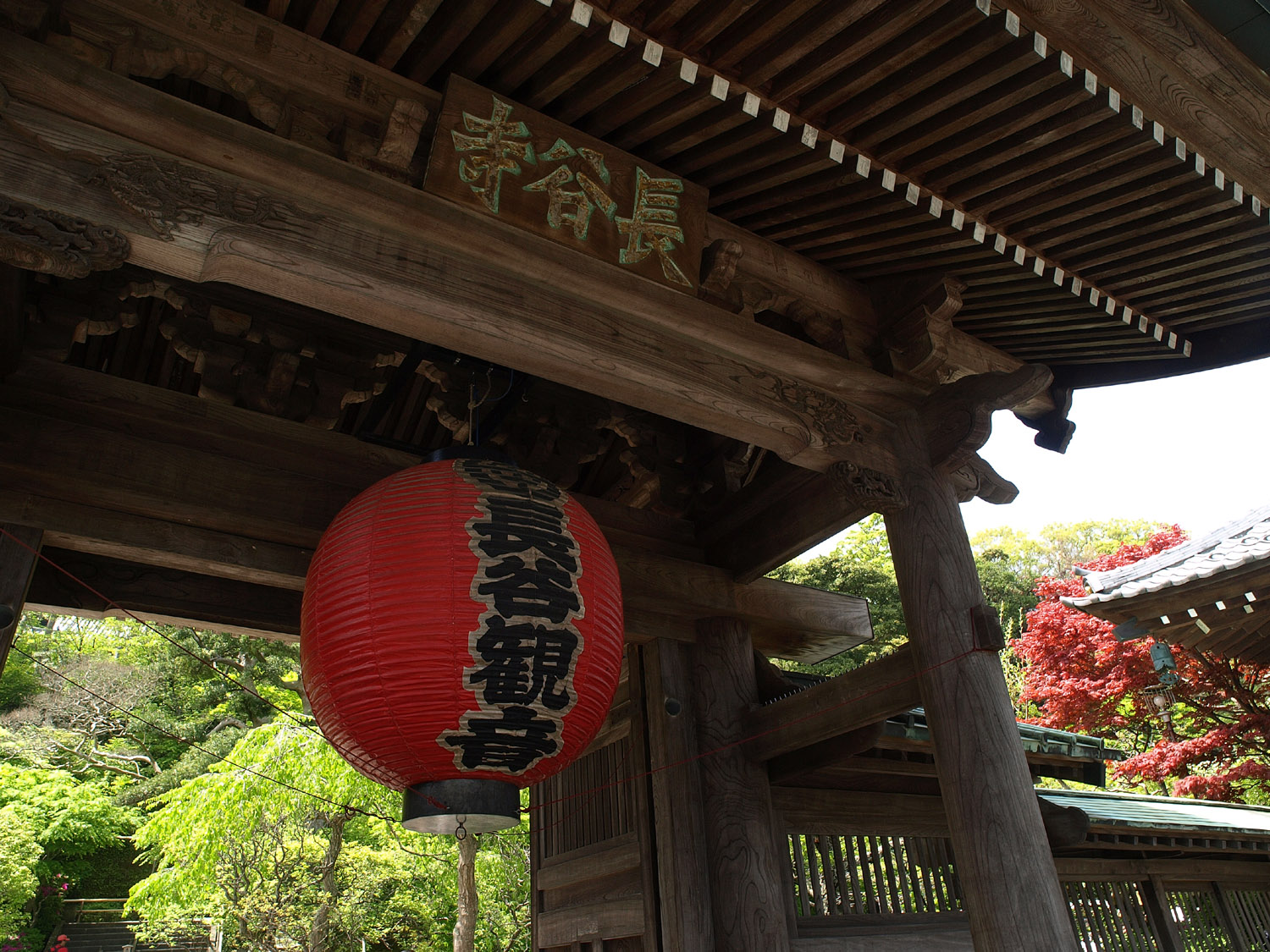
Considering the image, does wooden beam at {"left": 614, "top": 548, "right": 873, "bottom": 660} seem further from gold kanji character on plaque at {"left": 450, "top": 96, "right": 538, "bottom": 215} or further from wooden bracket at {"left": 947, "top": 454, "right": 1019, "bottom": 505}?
gold kanji character on plaque at {"left": 450, "top": 96, "right": 538, "bottom": 215}

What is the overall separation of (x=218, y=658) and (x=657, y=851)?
19.5 metres

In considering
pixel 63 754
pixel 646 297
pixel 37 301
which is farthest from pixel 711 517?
pixel 63 754

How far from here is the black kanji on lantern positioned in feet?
8.79

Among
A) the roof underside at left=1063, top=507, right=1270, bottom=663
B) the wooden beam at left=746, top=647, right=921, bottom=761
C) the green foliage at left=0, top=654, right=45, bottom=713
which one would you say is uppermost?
the green foliage at left=0, top=654, right=45, bottom=713

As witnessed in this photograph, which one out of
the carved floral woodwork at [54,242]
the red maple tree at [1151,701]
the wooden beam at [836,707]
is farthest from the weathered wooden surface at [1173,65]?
the red maple tree at [1151,701]

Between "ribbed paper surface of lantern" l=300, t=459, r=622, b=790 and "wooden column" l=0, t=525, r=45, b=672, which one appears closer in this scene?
"ribbed paper surface of lantern" l=300, t=459, r=622, b=790

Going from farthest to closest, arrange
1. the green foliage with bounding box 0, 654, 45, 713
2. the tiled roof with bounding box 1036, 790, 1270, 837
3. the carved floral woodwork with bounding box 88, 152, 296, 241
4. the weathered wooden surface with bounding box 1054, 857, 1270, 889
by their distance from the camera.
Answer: the green foliage with bounding box 0, 654, 45, 713 → the weathered wooden surface with bounding box 1054, 857, 1270, 889 → the tiled roof with bounding box 1036, 790, 1270, 837 → the carved floral woodwork with bounding box 88, 152, 296, 241

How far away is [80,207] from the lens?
258 centimetres

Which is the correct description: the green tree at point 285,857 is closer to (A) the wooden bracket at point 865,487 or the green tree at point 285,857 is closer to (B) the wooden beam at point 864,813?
(B) the wooden beam at point 864,813

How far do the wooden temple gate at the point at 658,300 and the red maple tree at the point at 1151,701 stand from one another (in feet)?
14.9

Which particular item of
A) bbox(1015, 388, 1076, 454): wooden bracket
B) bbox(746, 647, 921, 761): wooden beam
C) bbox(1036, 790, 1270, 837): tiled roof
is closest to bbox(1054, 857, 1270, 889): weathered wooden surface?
bbox(1036, 790, 1270, 837): tiled roof

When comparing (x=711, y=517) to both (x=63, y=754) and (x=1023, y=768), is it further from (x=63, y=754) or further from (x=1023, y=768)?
(x=63, y=754)

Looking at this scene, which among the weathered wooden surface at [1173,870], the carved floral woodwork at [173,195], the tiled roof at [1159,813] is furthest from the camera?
the weathered wooden surface at [1173,870]

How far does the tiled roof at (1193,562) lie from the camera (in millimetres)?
5129
